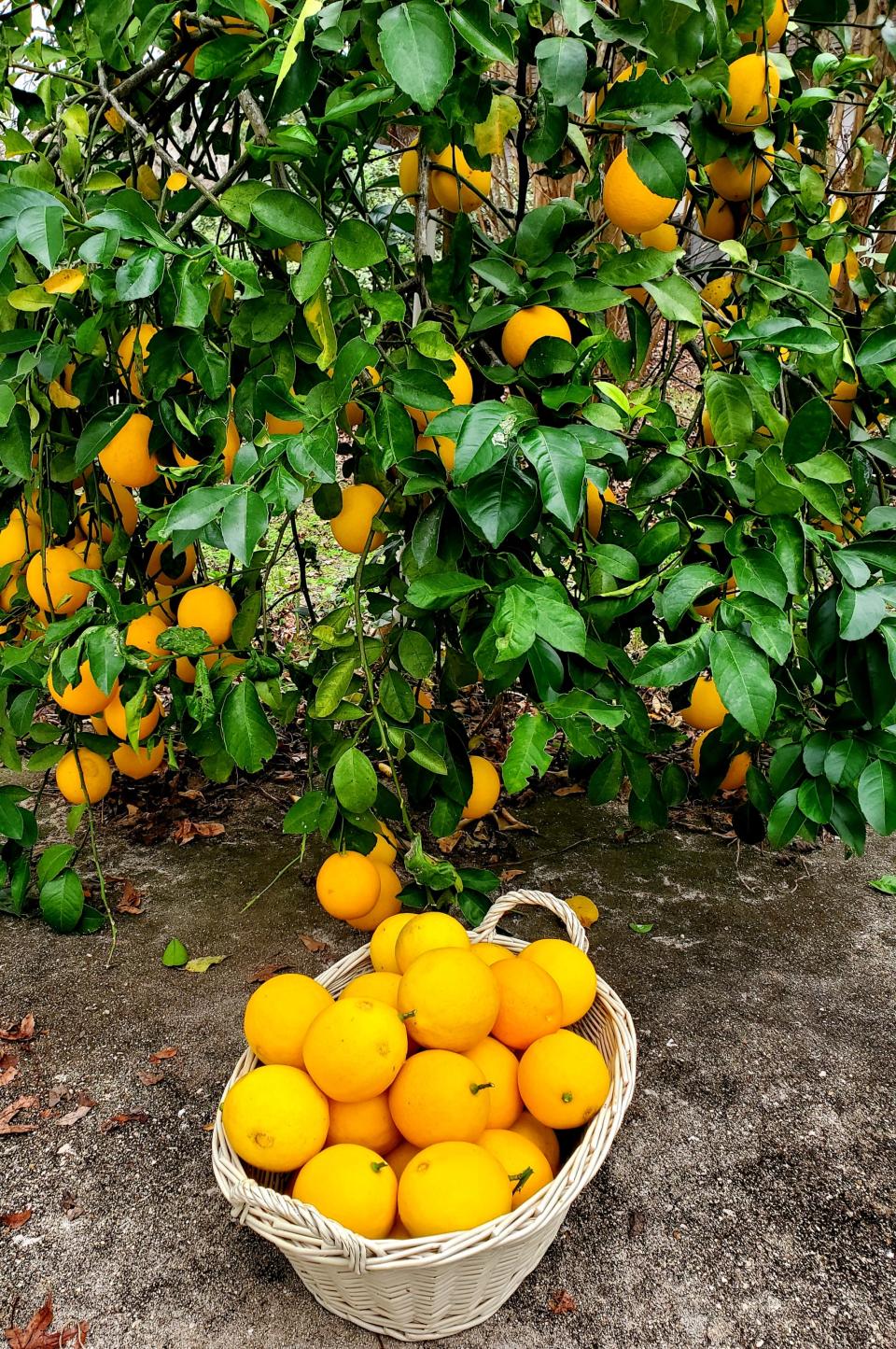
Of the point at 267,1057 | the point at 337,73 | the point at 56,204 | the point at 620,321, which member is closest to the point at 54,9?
the point at 337,73

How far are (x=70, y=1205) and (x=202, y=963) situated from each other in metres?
0.55

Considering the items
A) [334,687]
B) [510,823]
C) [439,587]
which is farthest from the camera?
[510,823]

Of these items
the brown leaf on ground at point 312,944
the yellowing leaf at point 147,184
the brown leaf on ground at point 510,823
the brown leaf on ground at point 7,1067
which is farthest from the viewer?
the brown leaf on ground at point 510,823

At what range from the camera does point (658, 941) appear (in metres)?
2.03

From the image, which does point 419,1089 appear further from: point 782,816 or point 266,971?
point 266,971

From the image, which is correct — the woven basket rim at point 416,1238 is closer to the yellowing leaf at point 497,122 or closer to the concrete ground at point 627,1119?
the concrete ground at point 627,1119

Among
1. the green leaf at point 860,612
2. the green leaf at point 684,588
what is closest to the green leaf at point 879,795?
the green leaf at point 860,612

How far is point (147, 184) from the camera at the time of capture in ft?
5.40

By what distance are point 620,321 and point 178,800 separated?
2.23 m

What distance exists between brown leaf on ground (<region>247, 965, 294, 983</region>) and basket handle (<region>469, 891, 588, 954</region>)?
521 mm

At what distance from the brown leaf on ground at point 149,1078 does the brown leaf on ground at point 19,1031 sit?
10.1 inches

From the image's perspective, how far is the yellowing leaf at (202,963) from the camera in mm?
1991

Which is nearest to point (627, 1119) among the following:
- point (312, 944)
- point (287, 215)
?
point (312, 944)

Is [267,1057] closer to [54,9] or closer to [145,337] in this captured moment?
[145,337]
